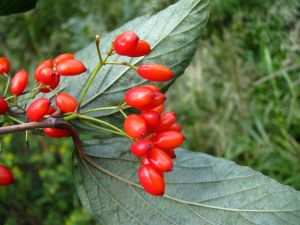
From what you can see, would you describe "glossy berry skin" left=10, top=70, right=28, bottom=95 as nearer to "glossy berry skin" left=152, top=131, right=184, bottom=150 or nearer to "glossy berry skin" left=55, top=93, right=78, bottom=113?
"glossy berry skin" left=55, top=93, right=78, bottom=113

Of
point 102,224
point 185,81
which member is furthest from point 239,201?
point 185,81

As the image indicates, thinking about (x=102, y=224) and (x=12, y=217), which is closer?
(x=102, y=224)

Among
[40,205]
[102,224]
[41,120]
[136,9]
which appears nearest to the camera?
[41,120]

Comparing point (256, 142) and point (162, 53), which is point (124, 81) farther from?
point (256, 142)

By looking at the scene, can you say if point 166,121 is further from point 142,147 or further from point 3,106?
point 3,106

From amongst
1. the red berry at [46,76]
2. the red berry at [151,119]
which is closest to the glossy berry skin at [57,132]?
the red berry at [46,76]

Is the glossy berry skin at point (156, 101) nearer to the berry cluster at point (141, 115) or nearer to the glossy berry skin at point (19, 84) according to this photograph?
the berry cluster at point (141, 115)
